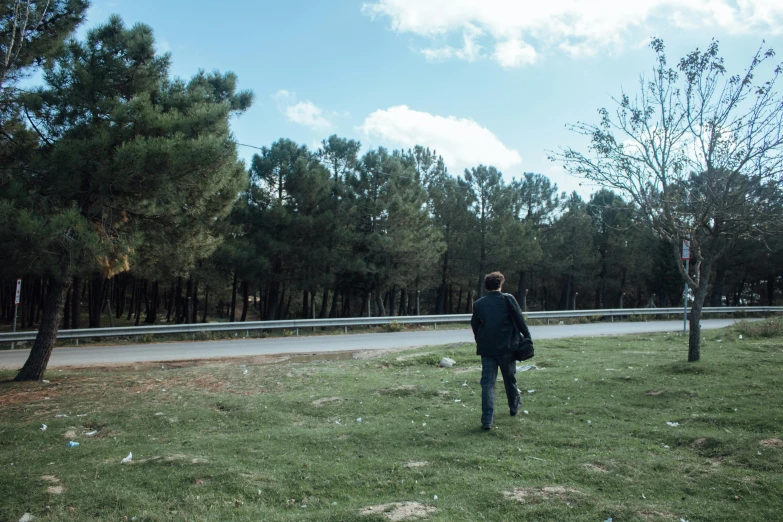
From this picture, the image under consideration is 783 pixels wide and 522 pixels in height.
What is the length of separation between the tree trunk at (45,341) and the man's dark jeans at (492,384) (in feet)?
25.5

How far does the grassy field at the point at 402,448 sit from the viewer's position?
3979mm

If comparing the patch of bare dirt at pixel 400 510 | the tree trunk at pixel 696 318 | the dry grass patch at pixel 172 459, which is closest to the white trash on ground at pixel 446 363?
the tree trunk at pixel 696 318

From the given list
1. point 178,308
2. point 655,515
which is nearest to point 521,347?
point 655,515

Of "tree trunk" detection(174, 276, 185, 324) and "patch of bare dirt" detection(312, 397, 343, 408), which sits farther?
"tree trunk" detection(174, 276, 185, 324)

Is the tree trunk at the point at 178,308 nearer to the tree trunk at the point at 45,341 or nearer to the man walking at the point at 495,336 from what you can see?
the tree trunk at the point at 45,341

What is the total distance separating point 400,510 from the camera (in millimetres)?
3885

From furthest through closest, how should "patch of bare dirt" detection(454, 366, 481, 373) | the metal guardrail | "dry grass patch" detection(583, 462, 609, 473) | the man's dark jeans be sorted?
the metal guardrail < "patch of bare dirt" detection(454, 366, 481, 373) < the man's dark jeans < "dry grass patch" detection(583, 462, 609, 473)

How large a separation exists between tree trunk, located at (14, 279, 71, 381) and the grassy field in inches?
17.6

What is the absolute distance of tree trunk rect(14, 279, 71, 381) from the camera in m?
9.69

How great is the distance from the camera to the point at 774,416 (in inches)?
224

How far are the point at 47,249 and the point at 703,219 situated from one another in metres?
10.3

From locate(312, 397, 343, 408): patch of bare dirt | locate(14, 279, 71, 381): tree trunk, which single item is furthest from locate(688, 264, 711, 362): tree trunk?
locate(14, 279, 71, 381): tree trunk

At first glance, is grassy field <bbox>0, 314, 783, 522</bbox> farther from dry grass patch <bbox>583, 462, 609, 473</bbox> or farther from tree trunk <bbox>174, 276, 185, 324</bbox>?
tree trunk <bbox>174, 276, 185, 324</bbox>

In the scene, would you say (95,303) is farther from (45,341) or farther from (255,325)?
(45,341)
